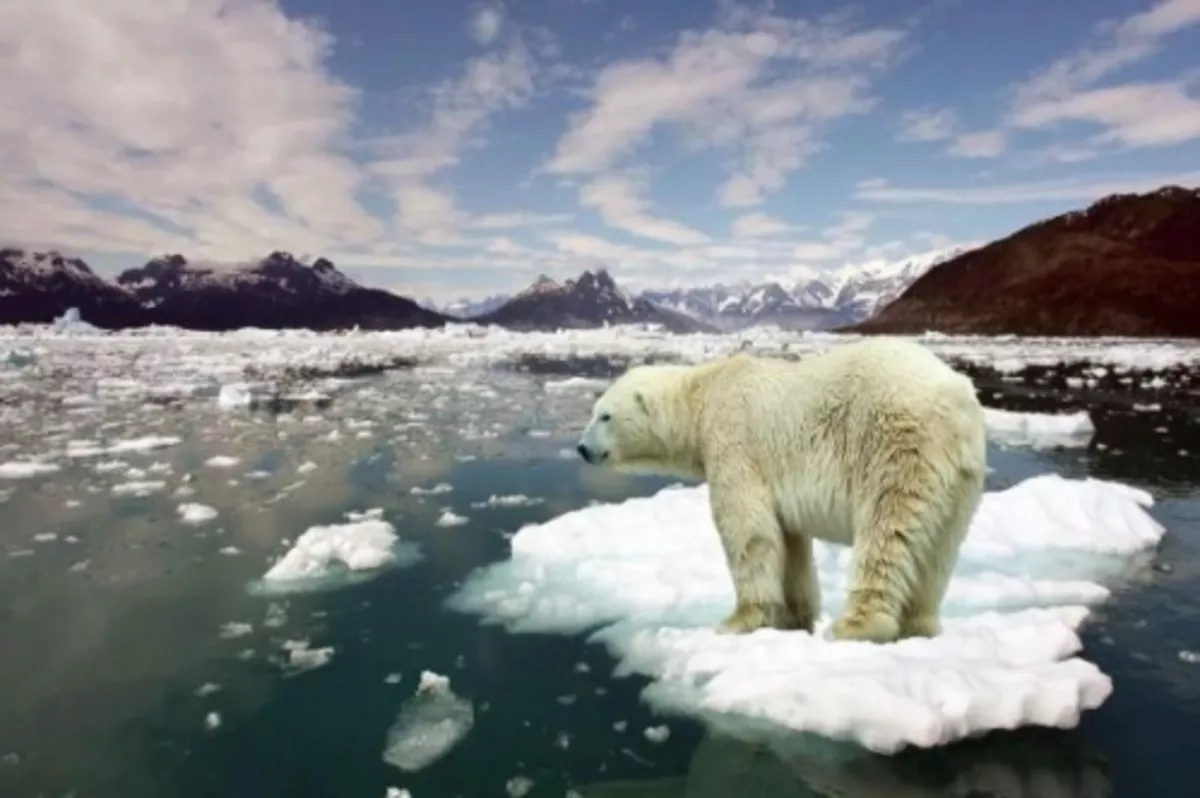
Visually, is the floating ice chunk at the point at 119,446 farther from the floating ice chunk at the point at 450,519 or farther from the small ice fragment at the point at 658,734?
the small ice fragment at the point at 658,734

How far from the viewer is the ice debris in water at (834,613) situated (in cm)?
438

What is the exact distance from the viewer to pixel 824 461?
4.92 m

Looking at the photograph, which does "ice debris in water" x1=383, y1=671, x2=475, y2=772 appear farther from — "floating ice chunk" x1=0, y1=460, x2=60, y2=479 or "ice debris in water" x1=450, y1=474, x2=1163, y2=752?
"floating ice chunk" x1=0, y1=460, x2=60, y2=479

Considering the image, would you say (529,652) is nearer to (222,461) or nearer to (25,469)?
(222,461)

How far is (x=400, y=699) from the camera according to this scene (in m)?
5.25

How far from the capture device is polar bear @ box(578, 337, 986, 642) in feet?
14.7

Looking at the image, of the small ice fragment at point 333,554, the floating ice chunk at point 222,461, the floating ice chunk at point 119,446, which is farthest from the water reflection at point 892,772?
the floating ice chunk at point 119,446

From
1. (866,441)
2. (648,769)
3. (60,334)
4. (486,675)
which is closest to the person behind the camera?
(648,769)

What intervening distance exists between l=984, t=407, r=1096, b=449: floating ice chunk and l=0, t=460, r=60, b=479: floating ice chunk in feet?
53.2

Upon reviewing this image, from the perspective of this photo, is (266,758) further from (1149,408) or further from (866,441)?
(1149,408)

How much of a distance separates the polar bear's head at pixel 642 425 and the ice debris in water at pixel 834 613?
118cm

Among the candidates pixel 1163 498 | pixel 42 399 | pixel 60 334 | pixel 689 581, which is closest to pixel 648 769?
pixel 689 581

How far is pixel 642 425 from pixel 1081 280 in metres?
143

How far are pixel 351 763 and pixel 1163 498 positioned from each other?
35.1 feet
